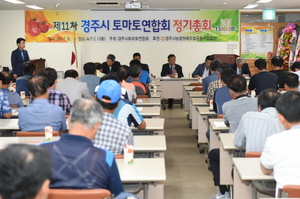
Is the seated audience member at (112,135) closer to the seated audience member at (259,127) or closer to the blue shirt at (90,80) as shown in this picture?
the seated audience member at (259,127)

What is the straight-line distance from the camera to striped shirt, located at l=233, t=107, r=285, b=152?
11.6 ft

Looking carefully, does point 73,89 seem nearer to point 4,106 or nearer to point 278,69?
point 4,106

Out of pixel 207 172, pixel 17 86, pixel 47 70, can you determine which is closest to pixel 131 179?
pixel 207 172

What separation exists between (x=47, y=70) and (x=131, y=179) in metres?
3.47

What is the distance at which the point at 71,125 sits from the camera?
8.08 feet

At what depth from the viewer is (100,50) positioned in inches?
520

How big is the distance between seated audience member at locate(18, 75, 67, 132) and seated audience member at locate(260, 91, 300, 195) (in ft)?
7.11

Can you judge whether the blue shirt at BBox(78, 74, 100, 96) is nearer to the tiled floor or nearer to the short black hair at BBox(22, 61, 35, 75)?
the short black hair at BBox(22, 61, 35, 75)

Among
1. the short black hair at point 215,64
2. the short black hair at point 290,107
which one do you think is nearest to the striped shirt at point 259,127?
the short black hair at point 290,107

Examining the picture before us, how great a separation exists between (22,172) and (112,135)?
1.76m

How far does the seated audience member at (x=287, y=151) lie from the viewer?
2682 millimetres

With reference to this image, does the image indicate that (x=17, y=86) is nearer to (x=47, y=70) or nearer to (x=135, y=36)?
(x=47, y=70)

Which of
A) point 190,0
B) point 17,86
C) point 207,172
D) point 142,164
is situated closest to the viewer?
point 142,164

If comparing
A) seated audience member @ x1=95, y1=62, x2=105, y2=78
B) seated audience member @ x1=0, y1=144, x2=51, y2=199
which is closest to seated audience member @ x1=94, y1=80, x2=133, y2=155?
seated audience member @ x1=0, y1=144, x2=51, y2=199
